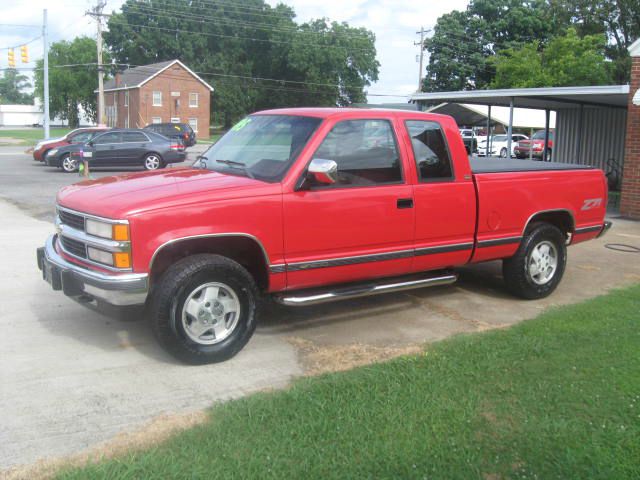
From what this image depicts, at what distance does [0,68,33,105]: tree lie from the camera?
170000 mm

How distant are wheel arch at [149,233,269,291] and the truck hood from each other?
11.5 inches

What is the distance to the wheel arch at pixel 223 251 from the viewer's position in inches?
190

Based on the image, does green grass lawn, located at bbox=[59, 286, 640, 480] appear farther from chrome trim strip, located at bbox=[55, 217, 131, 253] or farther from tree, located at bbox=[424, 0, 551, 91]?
tree, located at bbox=[424, 0, 551, 91]

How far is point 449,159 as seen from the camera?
6.14 m

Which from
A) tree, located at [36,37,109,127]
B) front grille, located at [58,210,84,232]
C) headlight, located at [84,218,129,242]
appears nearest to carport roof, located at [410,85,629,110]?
front grille, located at [58,210,84,232]

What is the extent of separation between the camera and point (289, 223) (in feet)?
16.9

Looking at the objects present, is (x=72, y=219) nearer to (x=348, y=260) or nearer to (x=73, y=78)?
(x=348, y=260)

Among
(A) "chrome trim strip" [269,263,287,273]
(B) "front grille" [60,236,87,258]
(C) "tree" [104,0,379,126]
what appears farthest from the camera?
(C) "tree" [104,0,379,126]

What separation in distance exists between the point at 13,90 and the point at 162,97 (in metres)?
126

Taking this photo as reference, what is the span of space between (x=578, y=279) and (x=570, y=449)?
4.70 meters

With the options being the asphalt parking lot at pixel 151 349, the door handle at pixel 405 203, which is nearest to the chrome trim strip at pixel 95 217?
the asphalt parking lot at pixel 151 349

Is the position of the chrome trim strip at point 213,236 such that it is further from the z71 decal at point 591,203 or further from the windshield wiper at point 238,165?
the z71 decal at point 591,203

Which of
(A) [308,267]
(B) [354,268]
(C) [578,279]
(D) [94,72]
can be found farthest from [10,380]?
(D) [94,72]

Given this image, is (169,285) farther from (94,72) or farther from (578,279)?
(94,72)
